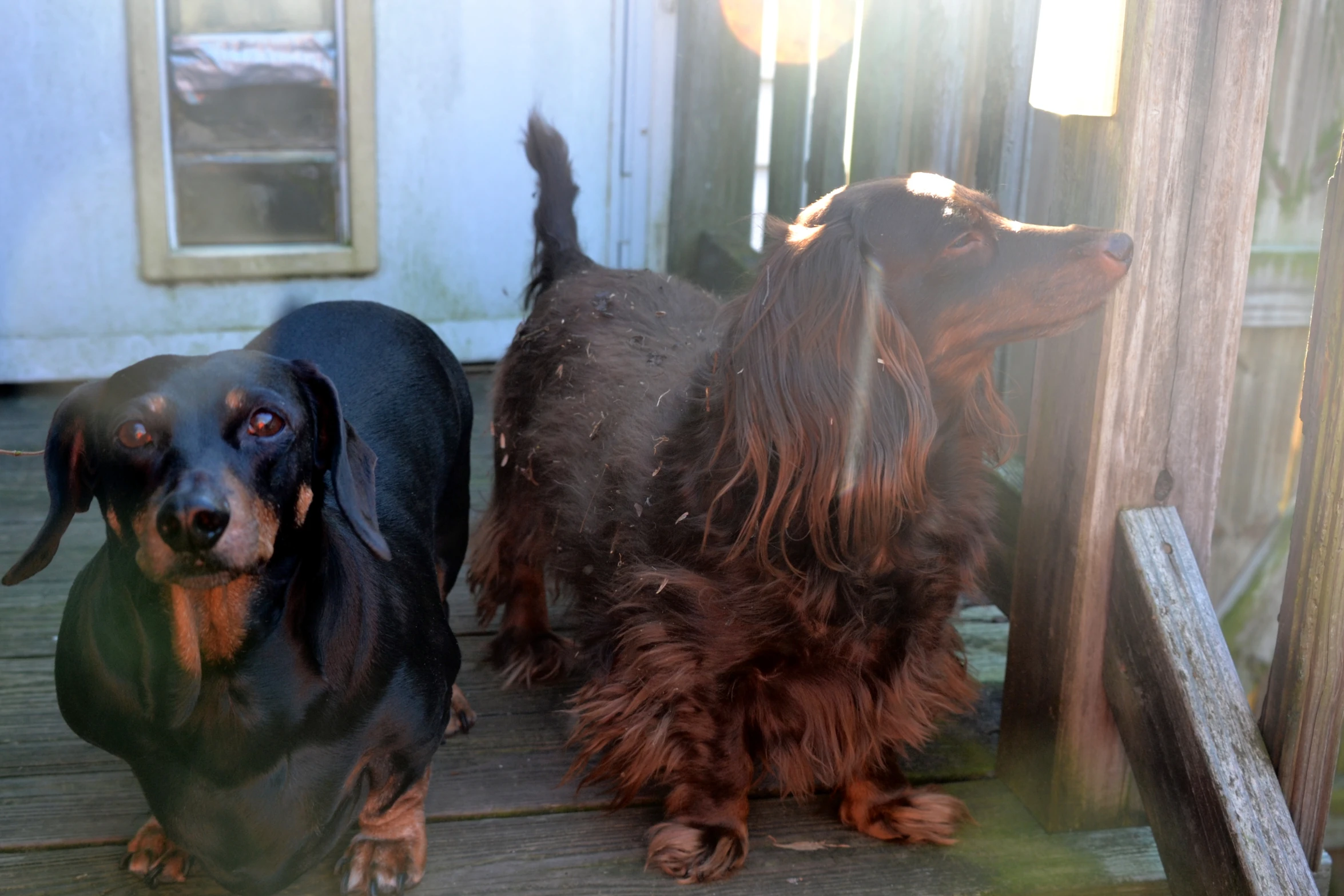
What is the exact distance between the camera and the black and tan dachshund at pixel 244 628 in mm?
1746

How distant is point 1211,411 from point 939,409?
46 centimetres

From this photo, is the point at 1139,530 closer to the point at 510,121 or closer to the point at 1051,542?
the point at 1051,542

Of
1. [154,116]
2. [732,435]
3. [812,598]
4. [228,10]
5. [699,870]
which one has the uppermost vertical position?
[228,10]

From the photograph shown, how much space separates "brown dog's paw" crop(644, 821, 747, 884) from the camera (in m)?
2.22

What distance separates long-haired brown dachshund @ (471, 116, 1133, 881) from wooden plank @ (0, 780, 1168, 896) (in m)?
0.06

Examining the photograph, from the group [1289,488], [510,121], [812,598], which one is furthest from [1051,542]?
[510,121]

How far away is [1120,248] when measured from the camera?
1.92m

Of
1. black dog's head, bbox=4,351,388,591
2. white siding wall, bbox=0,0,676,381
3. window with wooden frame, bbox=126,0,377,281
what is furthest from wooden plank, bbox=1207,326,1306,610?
window with wooden frame, bbox=126,0,377,281

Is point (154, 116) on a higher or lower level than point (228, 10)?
lower

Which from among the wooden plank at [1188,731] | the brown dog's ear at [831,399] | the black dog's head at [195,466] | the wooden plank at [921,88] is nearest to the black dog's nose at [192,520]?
the black dog's head at [195,466]

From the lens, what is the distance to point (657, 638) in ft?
7.49

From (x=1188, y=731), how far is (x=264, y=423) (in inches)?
62.0

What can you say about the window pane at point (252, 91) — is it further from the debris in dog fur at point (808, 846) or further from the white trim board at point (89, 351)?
the debris in dog fur at point (808, 846)

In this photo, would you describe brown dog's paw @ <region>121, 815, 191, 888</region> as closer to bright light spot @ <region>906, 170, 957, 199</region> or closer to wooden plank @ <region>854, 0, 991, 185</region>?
bright light spot @ <region>906, 170, 957, 199</region>
